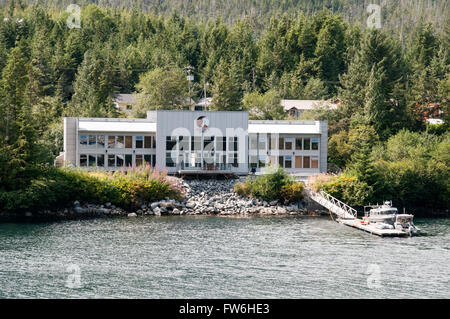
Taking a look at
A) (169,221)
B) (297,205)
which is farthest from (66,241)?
(297,205)

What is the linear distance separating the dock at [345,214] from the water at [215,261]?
1.16 meters

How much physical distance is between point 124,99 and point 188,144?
41.2 metres

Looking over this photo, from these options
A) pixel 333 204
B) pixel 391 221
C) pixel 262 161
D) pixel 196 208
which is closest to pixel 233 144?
pixel 262 161

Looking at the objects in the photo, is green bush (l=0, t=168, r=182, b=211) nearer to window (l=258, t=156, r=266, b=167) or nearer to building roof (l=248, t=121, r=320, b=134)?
window (l=258, t=156, r=266, b=167)

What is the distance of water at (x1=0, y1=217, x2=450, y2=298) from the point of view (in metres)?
27.6

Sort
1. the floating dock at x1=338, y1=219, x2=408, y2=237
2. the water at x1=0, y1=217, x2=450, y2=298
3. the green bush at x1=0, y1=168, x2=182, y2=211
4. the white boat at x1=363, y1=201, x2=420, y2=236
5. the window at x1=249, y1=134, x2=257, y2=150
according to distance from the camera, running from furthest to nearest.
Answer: the window at x1=249, y1=134, x2=257, y2=150 < the green bush at x1=0, y1=168, x2=182, y2=211 < the white boat at x1=363, y1=201, x2=420, y2=236 < the floating dock at x1=338, y1=219, x2=408, y2=237 < the water at x1=0, y1=217, x2=450, y2=298

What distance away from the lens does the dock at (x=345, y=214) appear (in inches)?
1673

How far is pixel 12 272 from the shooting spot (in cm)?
3014

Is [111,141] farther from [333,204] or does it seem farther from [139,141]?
[333,204]

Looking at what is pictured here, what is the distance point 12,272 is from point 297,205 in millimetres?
27391

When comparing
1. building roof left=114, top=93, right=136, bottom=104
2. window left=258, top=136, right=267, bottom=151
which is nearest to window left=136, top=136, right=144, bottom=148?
window left=258, top=136, right=267, bottom=151

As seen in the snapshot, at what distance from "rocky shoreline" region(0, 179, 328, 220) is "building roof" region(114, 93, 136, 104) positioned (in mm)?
44108

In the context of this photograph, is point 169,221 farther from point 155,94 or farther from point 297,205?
point 155,94

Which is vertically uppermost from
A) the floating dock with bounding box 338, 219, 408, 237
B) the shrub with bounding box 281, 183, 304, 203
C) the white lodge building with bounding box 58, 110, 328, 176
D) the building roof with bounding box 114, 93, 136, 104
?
the building roof with bounding box 114, 93, 136, 104
